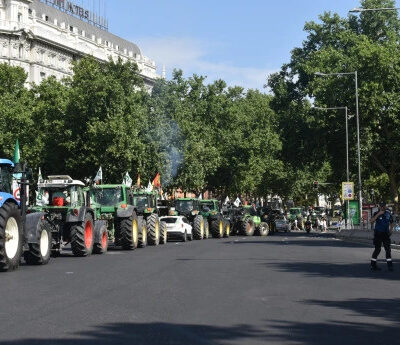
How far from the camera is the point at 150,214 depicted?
34062 millimetres

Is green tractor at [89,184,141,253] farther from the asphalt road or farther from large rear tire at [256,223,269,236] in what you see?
large rear tire at [256,223,269,236]

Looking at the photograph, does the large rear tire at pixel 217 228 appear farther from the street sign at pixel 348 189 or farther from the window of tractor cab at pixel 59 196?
the window of tractor cab at pixel 59 196

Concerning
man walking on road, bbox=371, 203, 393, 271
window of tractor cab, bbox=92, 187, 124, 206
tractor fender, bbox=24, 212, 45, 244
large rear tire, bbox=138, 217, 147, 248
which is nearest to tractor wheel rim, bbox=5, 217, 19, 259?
tractor fender, bbox=24, 212, 45, 244

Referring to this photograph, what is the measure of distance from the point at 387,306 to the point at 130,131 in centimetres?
3781

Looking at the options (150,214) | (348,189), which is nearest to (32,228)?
(150,214)

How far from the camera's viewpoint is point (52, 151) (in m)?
52.3

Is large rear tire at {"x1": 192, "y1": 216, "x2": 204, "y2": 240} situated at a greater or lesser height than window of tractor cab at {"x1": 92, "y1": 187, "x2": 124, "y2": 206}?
lesser

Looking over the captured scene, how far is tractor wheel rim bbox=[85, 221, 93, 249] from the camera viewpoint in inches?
982

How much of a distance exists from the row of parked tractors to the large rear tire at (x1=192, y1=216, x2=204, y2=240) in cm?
616

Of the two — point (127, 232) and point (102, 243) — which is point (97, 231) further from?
point (127, 232)

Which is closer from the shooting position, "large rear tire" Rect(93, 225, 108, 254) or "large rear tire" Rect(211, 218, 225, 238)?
"large rear tire" Rect(93, 225, 108, 254)

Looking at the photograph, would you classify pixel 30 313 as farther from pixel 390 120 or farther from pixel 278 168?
pixel 278 168

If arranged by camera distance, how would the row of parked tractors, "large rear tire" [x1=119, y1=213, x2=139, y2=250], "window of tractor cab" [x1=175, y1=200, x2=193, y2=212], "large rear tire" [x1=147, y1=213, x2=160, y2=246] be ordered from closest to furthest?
the row of parked tractors < "large rear tire" [x1=119, y1=213, x2=139, y2=250] < "large rear tire" [x1=147, y1=213, x2=160, y2=246] < "window of tractor cab" [x1=175, y1=200, x2=193, y2=212]

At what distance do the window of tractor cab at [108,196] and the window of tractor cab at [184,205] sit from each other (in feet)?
51.2
